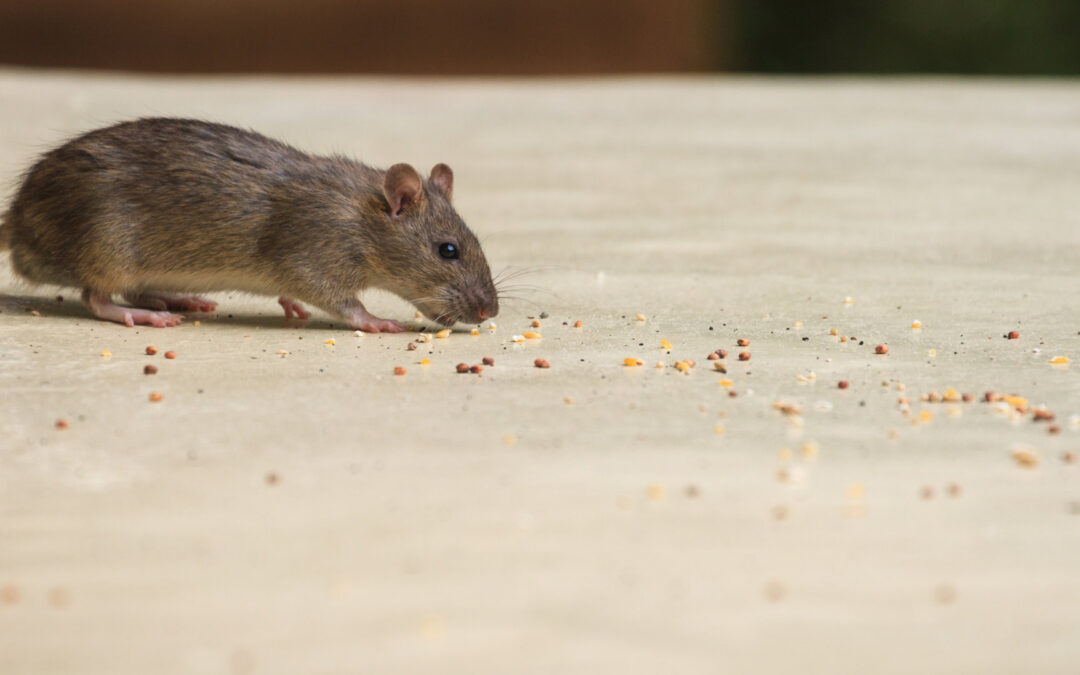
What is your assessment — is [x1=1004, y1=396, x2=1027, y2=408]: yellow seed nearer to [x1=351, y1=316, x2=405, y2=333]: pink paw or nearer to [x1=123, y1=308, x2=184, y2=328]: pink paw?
[x1=351, y1=316, x2=405, y2=333]: pink paw

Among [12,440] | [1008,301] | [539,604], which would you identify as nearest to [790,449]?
[539,604]

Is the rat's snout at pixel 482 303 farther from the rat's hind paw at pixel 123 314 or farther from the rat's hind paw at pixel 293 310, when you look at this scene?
the rat's hind paw at pixel 123 314

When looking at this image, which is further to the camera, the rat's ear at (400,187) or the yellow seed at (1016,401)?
the rat's ear at (400,187)

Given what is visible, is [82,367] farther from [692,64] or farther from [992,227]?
[692,64]

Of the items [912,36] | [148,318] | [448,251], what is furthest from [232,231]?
[912,36]

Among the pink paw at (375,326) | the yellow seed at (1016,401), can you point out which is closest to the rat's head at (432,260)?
the pink paw at (375,326)

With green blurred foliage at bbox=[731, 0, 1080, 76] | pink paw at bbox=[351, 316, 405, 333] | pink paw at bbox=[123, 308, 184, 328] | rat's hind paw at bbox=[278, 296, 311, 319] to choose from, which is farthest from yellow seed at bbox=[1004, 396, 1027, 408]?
green blurred foliage at bbox=[731, 0, 1080, 76]

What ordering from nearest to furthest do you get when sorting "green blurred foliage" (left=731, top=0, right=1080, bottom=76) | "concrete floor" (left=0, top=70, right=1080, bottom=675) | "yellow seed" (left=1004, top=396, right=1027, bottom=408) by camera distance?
"concrete floor" (left=0, top=70, right=1080, bottom=675) → "yellow seed" (left=1004, top=396, right=1027, bottom=408) → "green blurred foliage" (left=731, top=0, right=1080, bottom=76)
